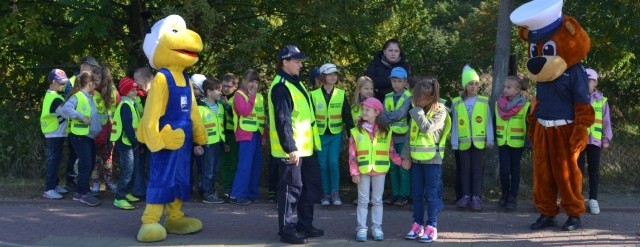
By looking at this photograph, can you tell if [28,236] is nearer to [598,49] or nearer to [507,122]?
[507,122]

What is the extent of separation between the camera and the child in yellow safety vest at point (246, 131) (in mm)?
10648

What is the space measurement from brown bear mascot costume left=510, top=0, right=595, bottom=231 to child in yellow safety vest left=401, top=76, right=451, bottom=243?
3.36 feet

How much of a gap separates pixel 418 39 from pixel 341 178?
2708 mm

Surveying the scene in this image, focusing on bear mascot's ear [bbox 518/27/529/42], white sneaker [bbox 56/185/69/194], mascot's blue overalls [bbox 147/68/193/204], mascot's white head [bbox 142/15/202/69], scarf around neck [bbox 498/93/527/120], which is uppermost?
bear mascot's ear [bbox 518/27/529/42]

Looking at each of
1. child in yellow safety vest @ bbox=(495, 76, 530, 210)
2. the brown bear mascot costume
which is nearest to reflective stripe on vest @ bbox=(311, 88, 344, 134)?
child in yellow safety vest @ bbox=(495, 76, 530, 210)

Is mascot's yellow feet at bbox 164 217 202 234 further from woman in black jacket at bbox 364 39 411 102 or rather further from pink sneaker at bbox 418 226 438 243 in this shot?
woman in black jacket at bbox 364 39 411 102

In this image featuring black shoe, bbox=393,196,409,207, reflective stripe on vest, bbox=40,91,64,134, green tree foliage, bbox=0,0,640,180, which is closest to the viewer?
black shoe, bbox=393,196,409,207

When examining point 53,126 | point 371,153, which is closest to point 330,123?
point 371,153

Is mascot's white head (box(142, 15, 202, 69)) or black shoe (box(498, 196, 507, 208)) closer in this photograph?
mascot's white head (box(142, 15, 202, 69))

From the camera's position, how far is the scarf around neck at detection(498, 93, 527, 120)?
32.7 ft

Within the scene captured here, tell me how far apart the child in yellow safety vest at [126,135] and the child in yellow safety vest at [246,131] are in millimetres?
1180

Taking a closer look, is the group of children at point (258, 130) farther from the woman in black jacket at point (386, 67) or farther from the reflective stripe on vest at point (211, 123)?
the woman in black jacket at point (386, 67)

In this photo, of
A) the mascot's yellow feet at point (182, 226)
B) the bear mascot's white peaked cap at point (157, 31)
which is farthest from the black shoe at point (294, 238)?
the bear mascot's white peaked cap at point (157, 31)

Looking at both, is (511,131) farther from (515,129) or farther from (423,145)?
(423,145)
